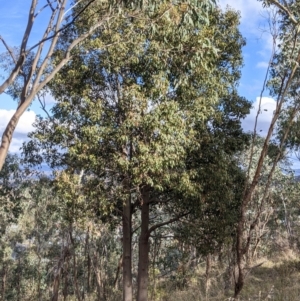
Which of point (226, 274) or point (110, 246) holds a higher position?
point (110, 246)

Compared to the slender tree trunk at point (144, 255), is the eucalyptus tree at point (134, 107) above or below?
above

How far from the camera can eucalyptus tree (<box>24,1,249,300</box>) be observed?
749 centimetres

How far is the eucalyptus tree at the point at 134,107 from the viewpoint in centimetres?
749

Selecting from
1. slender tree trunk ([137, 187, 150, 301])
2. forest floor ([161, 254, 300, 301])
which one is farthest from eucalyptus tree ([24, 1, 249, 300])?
forest floor ([161, 254, 300, 301])

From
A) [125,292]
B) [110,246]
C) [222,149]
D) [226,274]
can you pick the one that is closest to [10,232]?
[110,246]

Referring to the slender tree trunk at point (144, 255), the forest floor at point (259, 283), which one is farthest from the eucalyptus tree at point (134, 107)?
the forest floor at point (259, 283)

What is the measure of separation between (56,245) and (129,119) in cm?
2189

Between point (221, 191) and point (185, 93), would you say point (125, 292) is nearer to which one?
point (221, 191)

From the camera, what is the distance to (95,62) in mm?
8398

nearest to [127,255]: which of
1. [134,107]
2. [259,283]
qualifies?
[134,107]

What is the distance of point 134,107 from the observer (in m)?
7.75

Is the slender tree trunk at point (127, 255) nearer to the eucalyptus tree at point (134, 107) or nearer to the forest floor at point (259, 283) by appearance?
the eucalyptus tree at point (134, 107)

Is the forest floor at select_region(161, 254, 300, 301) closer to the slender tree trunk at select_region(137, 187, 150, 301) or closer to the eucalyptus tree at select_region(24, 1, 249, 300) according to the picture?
the slender tree trunk at select_region(137, 187, 150, 301)

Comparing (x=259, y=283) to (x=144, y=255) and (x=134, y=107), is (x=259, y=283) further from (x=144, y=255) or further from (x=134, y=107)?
(x=134, y=107)
